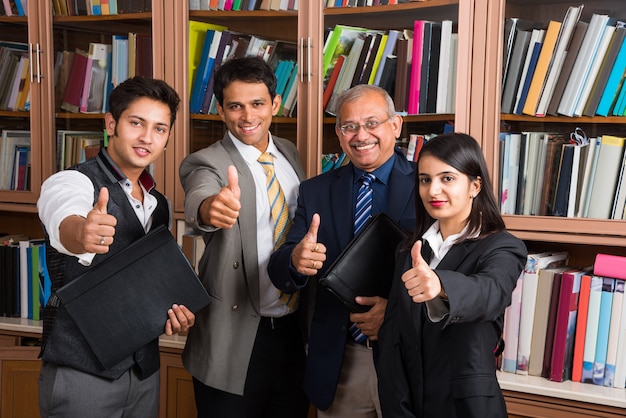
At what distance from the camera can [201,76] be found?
287cm

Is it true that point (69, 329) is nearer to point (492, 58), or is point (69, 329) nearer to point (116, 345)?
point (116, 345)

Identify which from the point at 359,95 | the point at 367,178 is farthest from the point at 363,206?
the point at 359,95

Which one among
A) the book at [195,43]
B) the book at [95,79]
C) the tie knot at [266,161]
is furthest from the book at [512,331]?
the book at [95,79]

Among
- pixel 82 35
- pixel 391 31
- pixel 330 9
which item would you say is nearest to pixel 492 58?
pixel 391 31

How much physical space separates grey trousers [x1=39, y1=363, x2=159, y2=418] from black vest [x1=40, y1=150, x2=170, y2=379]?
0.08 feet

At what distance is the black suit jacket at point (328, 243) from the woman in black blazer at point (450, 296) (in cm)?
24

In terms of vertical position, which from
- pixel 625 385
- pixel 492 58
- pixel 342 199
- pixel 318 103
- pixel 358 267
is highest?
pixel 492 58

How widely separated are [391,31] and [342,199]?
0.69 metres

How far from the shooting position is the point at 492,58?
2.45 m

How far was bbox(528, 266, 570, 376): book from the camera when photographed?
2.43 meters

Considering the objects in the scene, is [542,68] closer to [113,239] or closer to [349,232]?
[349,232]

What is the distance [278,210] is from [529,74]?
882mm

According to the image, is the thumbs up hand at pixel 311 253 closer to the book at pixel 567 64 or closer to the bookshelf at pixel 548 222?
the bookshelf at pixel 548 222

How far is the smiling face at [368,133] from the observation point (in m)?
2.19
